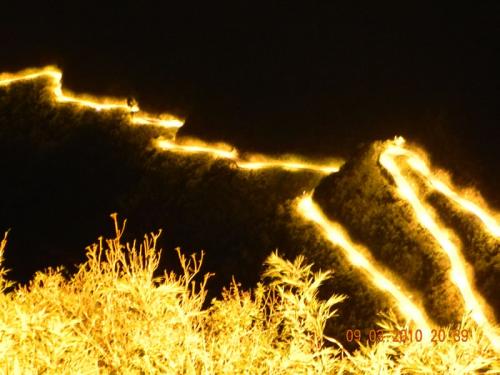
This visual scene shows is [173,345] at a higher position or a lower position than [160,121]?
lower

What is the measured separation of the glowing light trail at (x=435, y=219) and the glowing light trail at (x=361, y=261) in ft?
1.09

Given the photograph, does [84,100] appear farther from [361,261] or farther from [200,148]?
[361,261]

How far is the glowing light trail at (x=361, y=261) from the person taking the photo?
4.66m

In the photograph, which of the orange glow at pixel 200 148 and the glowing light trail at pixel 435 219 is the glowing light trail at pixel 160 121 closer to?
the orange glow at pixel 200 148

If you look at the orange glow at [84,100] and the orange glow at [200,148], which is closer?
the orange glow at [200,148]

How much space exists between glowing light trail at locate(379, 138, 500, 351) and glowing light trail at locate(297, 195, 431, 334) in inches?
13.1

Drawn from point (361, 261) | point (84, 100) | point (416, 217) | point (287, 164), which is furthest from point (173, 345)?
point (84, 100)

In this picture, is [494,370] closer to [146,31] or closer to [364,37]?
[364,37]

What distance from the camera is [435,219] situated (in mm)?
4859

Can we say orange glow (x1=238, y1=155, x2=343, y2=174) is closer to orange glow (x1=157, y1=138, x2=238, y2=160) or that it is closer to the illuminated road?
the illuminated road

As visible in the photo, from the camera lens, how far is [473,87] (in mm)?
5102

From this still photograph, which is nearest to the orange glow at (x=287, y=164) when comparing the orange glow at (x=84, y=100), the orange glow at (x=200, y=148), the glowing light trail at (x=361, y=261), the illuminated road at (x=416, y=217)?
the illuminated road at (x=416, y=217)

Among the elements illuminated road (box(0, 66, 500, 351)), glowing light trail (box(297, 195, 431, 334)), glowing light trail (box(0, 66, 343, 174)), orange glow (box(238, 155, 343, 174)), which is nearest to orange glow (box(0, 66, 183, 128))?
glowing light trail (box(0, 66, 343, 174))

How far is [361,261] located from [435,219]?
61 cm
